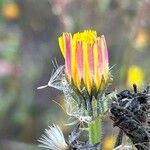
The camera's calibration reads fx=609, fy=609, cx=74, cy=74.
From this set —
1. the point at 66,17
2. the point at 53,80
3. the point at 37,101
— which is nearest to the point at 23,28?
the point at 37,101

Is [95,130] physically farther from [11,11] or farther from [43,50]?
[11,11]

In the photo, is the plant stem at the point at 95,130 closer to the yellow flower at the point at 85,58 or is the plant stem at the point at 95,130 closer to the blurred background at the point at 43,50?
the yellow flower at the point at 85,58

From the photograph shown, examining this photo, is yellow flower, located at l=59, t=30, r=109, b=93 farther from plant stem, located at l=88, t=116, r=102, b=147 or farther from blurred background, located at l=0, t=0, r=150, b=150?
blurred background, located at l=0, t=0, r=150, b=150

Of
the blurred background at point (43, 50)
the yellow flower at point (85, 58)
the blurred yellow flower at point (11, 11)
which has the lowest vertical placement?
the yellow flower at point (85, 58)

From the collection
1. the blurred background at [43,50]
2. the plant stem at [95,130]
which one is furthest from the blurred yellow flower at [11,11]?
the plant stem at [95,130]

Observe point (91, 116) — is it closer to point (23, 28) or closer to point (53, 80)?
point (53, 80)

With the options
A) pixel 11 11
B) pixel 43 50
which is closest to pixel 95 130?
pixel 43 50
